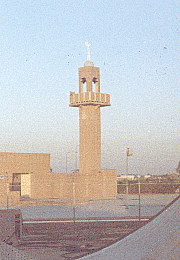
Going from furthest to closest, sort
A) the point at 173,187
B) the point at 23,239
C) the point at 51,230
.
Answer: the point at 173,187
the point at 51,230
the point at 23,239

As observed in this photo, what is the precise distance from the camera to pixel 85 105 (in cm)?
4750

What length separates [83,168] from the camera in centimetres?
4722

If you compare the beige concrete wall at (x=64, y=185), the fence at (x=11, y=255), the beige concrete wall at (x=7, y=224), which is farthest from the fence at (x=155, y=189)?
the fence at (x=11, y=255)

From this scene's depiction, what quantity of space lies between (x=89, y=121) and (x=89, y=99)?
2556 mm

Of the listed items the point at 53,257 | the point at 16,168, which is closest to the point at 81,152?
the point at 16,168

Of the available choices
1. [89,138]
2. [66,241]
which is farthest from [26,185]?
[66,241]

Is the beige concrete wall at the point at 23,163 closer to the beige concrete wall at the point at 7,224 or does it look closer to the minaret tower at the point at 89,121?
the minaret tower at the point at 89,121

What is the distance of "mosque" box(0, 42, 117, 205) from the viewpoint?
43.3 meters

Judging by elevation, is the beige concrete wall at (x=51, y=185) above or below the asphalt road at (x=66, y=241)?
above

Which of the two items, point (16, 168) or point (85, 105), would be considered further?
point (16, 168)

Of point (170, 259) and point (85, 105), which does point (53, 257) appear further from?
point (85, 105)

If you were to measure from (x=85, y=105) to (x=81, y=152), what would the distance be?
18.2 ft

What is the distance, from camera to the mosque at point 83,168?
43344 millimetres

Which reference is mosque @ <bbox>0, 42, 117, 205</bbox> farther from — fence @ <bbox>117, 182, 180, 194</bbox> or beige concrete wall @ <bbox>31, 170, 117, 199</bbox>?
fence @ <bbox>117, 182, 180, 194</bbox>
